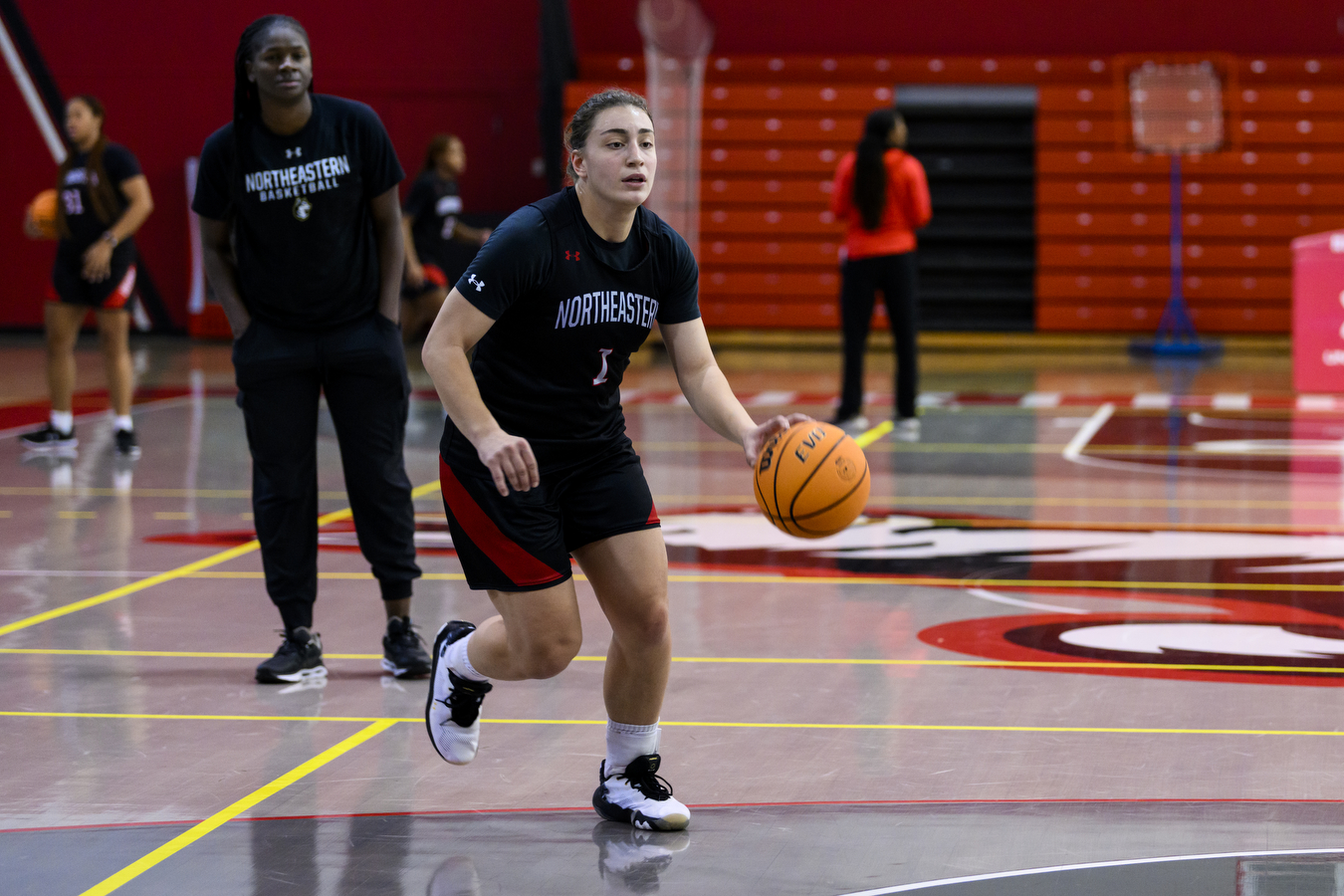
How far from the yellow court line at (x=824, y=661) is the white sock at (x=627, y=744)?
133 cm

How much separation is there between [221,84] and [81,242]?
985cm

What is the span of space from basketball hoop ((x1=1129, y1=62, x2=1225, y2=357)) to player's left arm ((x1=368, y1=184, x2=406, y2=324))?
1240cm

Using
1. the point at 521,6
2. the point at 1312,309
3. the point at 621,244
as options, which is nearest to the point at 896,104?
the point at 521,6

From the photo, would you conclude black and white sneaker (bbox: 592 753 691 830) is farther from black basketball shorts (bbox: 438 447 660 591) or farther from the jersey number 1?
the jersey number 1

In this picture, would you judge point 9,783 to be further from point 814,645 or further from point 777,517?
point 814,645

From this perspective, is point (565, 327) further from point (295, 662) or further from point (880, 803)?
point (295, 662)

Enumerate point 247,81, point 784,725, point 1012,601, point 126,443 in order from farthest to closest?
point 126,443 → point 1012,601 → point 247,81 → point 784,725

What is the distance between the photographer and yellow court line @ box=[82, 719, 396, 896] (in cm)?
312

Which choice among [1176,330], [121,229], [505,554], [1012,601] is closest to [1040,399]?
[1176,330]

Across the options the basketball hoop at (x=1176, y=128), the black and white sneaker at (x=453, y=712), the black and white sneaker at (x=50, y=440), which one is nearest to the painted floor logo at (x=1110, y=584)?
the black and white sneaker at (x=453, y=712)

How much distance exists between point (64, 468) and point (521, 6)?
10.6 meters

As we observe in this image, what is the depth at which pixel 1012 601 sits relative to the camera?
5.71 metres

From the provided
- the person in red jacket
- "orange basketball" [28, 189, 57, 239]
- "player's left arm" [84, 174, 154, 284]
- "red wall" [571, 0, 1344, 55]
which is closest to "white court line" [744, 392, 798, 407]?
the person in red jacket

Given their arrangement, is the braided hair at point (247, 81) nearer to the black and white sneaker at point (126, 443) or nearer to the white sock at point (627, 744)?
the white sock at point (627, 744)
